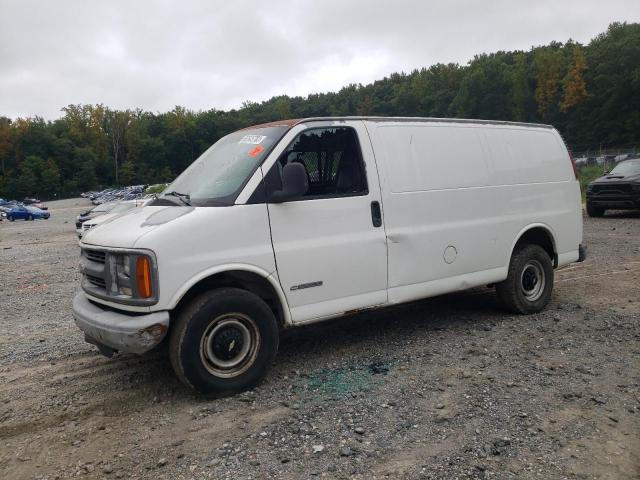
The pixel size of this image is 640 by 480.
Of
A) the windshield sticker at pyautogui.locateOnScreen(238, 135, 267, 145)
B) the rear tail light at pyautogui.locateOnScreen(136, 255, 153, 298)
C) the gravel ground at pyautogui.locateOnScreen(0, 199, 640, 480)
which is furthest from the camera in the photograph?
the windshield sticker at pyautogui.locateOnScreen(238, 135, 267, 145)

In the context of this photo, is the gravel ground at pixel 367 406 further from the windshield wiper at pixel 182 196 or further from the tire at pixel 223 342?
the windshield wiper at pixel 182 196

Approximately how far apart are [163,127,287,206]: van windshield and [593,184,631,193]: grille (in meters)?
14.2

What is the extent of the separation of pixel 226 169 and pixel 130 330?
1.61m

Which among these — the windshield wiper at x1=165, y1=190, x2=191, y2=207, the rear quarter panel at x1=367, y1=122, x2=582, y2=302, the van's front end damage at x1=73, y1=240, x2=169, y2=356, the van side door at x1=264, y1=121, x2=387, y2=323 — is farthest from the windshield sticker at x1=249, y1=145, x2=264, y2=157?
the van's front end damage at x1=73, y1=240, x2=169, y2=356

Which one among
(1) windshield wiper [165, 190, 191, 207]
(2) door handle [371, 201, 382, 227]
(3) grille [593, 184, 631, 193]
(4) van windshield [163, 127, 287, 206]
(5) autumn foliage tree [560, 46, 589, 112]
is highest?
(5) autumn foliage tree [560, 46, 589, 112]

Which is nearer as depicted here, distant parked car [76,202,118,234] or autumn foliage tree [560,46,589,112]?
distant parked car [76,202,118,234]

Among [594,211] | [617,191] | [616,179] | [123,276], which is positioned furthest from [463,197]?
[594,211]

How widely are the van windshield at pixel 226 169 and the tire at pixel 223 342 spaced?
81 centimetres

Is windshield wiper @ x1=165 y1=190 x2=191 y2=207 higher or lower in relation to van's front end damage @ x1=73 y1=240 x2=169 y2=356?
higher

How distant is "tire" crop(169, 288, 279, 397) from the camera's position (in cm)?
400

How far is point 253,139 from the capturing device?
4.81m

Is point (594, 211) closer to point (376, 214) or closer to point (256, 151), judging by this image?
point (376, 214)

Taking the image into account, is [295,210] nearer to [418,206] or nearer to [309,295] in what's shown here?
[309,295]

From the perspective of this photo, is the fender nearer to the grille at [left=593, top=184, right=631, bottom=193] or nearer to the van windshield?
the van windshield
